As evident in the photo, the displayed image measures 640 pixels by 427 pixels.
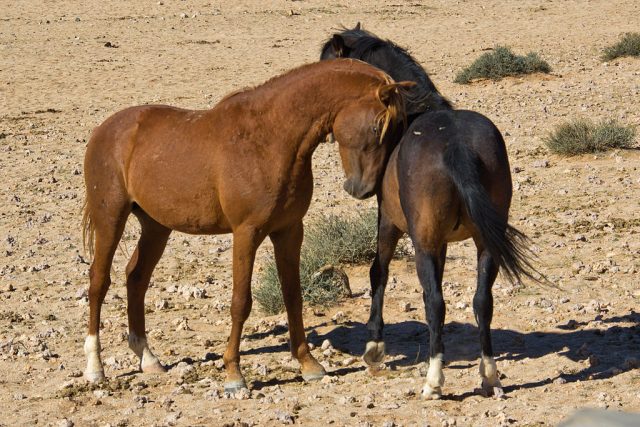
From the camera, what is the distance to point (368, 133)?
5.83 metres

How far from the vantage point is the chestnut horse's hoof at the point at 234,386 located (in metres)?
6.09

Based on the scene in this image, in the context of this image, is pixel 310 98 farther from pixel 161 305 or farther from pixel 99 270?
pixel 161 305

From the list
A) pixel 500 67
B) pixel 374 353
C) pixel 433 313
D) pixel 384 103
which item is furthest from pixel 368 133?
pixel 500 67

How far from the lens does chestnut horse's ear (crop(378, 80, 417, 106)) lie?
18.9 feet

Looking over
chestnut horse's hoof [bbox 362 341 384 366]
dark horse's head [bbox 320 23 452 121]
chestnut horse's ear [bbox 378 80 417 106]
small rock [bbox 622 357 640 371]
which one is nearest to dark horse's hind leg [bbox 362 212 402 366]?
chestnut horse's hoof [bbox 362 341 384 366]

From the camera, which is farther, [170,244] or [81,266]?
[170,244]

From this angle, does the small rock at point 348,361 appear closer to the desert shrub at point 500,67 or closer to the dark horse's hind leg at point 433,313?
the dark horse's hind leg at point 433,313

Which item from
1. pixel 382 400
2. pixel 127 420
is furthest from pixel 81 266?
pixel 382 400

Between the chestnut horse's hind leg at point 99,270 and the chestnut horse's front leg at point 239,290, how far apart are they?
0.96 metres

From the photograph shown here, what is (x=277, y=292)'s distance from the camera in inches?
314

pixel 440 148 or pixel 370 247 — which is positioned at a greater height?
pixel 440 148

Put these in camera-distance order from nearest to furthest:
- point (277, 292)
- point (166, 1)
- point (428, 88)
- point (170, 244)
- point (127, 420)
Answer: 1. point (127, 420)
2. point (428, 88)
3. point (277, 292)
4. point (170, 244)
5. point (166, 1)

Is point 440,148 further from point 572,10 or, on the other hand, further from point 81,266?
point 572,10

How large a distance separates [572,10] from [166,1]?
1245 centimetres
